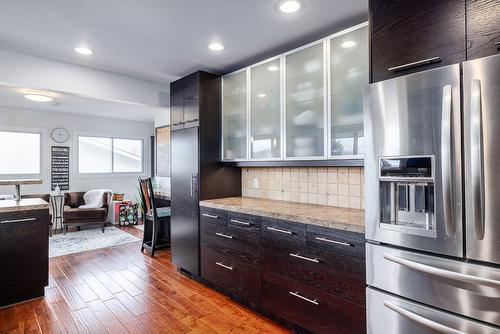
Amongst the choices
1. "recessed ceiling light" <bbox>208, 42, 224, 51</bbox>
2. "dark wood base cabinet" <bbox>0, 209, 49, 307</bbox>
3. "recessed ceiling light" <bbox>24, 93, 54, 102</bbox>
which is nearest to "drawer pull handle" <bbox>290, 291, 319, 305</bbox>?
"recessed ceiling light" <bbox>208, 42, 224, 51</bbox>

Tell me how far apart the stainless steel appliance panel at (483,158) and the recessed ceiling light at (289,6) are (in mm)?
1181

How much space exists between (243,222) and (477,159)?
174 centimetres

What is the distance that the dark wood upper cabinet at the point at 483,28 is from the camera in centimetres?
126

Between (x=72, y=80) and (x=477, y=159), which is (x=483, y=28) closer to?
(x=477, y=159)

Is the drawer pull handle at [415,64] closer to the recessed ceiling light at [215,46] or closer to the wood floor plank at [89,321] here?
the recessed ceiling light at [215,46]

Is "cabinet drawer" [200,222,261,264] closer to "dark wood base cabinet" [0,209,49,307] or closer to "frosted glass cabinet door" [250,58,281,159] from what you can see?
"frosted glass cabinet door" [250,58,281,159]

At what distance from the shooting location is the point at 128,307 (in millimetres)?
2561

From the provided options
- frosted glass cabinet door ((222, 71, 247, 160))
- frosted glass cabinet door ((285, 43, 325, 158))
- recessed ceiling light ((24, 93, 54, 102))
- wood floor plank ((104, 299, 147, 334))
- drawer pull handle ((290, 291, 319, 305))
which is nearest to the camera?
drawer pull handle ((290, 291, 319, 305))

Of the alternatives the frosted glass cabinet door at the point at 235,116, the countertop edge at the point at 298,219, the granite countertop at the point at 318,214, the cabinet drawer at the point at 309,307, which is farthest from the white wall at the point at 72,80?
the cabinet drawer at the point at 309,307

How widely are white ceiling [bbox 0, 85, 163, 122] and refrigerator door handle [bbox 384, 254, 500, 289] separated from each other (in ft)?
12.5

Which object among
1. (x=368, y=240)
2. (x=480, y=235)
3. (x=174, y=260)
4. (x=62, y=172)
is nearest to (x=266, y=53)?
(x=368, y=240)

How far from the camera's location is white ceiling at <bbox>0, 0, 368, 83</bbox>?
204cm

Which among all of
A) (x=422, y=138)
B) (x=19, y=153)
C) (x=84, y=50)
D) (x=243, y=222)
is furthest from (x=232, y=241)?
(x=19, y=153)

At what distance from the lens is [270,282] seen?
2.30m
